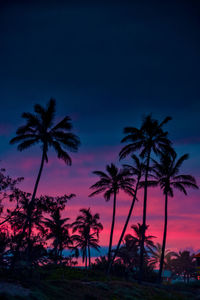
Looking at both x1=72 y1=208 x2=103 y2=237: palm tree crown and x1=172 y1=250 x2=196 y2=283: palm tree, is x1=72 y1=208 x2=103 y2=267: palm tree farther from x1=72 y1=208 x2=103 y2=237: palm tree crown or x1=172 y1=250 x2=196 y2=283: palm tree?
x1=172 y1=250 x2=196 y2=283: palm tree

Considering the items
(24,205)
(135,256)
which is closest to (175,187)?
(24,205)

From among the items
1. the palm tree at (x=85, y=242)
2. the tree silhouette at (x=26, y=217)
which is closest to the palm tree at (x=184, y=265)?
the palm tree at (x=85, y=242)

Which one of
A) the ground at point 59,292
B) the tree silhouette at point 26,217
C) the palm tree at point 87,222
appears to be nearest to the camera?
the ground at point 59,292

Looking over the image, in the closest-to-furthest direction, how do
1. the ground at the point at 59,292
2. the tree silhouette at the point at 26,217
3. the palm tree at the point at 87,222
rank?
the ground at the point at 59,292 < the tree silhouette at the point at 26,217 < the palm tree at the point at 87,222

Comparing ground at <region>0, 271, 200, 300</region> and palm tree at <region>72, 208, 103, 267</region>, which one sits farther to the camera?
palm tree at <region>72, 208, 103, 267</region>

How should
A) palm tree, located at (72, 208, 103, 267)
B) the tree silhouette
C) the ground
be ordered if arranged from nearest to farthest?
the ground
the tree silhouette
palm tree, located at (72, 208, 103, 267)

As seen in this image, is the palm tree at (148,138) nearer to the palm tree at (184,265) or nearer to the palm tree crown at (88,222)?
the palm tree crown at (88,222)

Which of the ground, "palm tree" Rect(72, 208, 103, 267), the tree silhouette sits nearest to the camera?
the ground

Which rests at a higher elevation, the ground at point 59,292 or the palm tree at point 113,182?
the palm tree at point 113,182

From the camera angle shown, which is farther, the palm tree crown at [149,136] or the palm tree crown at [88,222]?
the palm tree crown at [88,222]

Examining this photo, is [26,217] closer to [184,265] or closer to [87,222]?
[87,222]

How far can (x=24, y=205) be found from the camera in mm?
17141

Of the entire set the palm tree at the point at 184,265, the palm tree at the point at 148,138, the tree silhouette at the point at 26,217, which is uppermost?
the palm tree at the point at 148,138

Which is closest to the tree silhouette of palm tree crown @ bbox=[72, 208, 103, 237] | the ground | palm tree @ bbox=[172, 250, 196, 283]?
the ground
